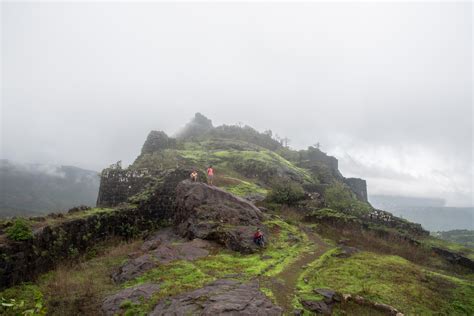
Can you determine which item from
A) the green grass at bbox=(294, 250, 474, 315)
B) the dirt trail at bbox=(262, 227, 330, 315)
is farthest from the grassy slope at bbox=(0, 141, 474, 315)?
the dirt trail at bbox=(262, 227, 330, 315)

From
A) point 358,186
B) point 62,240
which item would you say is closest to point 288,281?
point 62,240

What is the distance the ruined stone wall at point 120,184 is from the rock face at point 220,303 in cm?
1455

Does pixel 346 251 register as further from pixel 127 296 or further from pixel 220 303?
pixel 127 296

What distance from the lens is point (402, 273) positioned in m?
13.0

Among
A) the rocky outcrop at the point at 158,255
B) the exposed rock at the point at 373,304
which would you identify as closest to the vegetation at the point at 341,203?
the rocky outcrop at the point at 158,255

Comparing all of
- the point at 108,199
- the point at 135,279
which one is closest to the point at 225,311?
the point at 135,279

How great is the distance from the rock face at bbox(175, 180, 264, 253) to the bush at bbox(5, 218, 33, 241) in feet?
25.4

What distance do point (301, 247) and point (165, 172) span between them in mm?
11437

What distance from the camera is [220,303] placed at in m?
9.07

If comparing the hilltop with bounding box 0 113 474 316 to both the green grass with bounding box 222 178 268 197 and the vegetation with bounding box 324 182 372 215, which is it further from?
the green grass with bounding box 222 178 268 197

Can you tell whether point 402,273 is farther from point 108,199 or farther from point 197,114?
point 197,114

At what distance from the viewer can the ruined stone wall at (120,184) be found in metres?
23.2

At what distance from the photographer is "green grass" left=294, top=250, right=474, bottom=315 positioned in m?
10.4

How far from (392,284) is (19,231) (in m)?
15.4
